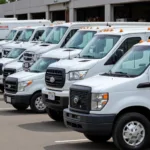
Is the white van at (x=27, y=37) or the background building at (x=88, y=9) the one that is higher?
the background building at (x=88, y=9)

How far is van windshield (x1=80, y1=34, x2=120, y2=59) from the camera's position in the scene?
12488mm

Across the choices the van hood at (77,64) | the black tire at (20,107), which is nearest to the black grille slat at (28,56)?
the black tire at (20,107)

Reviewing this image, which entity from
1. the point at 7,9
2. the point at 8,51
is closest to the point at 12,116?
the point at 8,51

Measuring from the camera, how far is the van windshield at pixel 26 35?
23.7 meters

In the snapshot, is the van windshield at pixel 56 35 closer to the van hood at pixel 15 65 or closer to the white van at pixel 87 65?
the van hood at pixel 15 65

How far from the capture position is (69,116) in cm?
966

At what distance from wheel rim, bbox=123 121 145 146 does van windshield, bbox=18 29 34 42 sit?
49.5ft

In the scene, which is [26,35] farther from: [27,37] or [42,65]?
[42,65]

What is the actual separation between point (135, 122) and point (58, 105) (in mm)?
3150

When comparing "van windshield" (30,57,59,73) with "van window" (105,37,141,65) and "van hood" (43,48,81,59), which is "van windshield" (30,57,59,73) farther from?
"van window" (105,37,141,65)

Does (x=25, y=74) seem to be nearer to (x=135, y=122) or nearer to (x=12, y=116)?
(x=12, y=116)

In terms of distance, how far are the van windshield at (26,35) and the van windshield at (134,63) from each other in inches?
549

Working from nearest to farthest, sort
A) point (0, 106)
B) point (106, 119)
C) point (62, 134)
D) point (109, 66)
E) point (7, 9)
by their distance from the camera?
1. point (106, 119)
2. point (62, 134)
3. point (109, 66)
4. point (0, 106)
5. point (7, 9)

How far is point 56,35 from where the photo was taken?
1820 centimetres
